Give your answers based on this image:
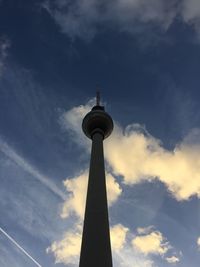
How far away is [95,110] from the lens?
97.5 m

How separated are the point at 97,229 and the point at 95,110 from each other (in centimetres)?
4091

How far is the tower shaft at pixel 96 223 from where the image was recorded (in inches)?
2248

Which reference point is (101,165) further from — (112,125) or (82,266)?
(82,266)

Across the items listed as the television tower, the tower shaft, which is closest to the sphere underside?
the television tower

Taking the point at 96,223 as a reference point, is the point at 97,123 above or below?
above

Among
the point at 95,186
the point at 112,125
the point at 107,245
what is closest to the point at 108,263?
the point at 107,245

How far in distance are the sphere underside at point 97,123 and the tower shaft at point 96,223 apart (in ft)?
43.6

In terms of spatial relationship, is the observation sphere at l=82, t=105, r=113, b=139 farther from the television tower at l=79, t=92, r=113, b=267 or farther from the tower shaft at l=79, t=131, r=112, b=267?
the tower shaft at l=79, t=131, r=112, b=267

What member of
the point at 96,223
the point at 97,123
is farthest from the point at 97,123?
the point at 96,223

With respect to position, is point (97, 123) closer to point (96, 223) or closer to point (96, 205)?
point (96, 205)

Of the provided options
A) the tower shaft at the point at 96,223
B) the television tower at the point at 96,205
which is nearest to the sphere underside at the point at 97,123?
the television tower at the point at 96,205

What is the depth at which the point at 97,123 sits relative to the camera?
95375 mm

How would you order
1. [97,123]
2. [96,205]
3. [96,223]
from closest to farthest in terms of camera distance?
[96,223] < [96,205] < [97,123]

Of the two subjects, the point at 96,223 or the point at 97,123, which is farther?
the point at 97,123
